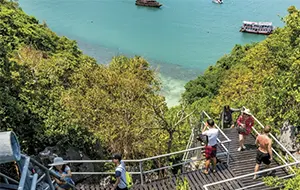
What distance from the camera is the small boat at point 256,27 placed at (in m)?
60.0

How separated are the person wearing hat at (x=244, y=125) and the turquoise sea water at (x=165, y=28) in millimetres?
27349

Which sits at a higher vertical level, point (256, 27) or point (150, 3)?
point (150, 3)

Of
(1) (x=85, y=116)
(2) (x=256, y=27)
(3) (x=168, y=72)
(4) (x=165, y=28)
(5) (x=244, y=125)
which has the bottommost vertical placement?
(3) (x=168, y=72)

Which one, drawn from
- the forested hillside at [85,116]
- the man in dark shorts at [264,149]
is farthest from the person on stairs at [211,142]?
the forested hillside at [85,116]

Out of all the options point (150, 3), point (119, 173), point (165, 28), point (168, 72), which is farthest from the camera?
point (150, 3)

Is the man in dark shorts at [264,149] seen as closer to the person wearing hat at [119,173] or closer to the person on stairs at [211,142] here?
the person on stairs at [211,142]

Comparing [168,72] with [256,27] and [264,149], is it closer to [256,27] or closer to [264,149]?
[256,27]

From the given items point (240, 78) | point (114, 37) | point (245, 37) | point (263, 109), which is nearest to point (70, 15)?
point (114, 37)

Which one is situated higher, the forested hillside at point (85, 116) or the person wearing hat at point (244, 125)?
the person wearing hat at point (244, 125)

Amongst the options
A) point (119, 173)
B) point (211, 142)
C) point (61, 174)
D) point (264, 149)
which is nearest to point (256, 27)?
point (264, 149)

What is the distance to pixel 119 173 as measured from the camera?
8.12m

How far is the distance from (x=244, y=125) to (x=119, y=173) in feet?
17.3

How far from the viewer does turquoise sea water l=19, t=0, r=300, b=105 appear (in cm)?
4934

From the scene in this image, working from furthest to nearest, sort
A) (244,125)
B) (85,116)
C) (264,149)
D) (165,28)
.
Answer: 1. (165,28)
2. (85,116)
3. (244,125)
4. (264,149)
